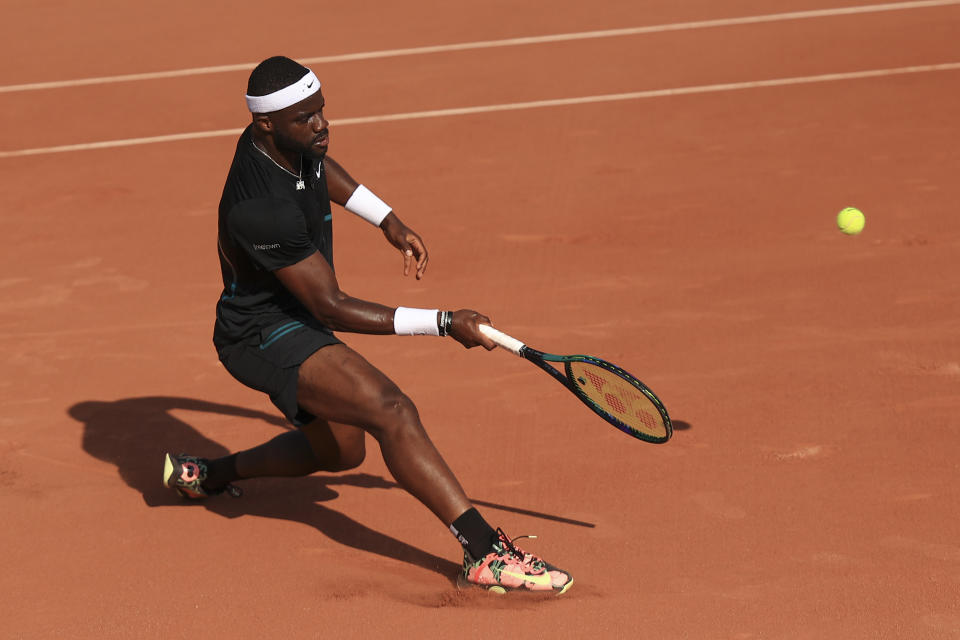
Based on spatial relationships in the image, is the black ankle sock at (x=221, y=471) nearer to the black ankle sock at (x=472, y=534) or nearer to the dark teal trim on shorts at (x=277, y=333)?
the dark teal trim on shorts at (x=277, y=333)

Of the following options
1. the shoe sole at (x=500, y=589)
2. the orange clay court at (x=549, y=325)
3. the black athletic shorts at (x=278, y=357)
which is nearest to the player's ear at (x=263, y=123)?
the black athletic shorts at (x=278, y=357)

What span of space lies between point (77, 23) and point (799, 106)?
9.22 metres

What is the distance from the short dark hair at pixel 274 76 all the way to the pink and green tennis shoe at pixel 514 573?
199cm

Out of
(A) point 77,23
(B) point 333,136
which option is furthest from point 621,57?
(A) point 77,23

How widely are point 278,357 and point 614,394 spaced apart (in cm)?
142

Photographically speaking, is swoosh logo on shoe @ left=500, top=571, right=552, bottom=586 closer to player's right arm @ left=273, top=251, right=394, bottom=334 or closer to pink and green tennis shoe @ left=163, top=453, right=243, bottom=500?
player's right arm @ left=273, top=251, right=394, bottom=334

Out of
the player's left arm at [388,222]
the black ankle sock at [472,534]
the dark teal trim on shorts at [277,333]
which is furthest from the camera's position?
the player's left arm at [388,222]

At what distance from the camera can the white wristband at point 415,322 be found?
4.90m

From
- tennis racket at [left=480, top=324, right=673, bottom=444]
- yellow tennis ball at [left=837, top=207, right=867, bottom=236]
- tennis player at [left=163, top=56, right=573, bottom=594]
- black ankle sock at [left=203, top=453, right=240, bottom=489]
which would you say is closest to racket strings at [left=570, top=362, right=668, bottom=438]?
tennis racket at [left=480, top=324, right=673, bottom=444]

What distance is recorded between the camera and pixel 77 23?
52.0 ft

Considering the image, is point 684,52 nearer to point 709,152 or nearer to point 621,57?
point 621,57

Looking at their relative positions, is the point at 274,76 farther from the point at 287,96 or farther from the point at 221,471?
the point at 221,471

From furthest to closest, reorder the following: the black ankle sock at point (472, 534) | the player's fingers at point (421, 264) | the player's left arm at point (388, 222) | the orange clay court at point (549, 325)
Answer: the player's left arm at point (388, 222)
the player's fingers at point (421, 264)
the orange clay court at point (549, 325)
the black ankle sock at point (472, 534)

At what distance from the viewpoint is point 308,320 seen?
17.6ft
